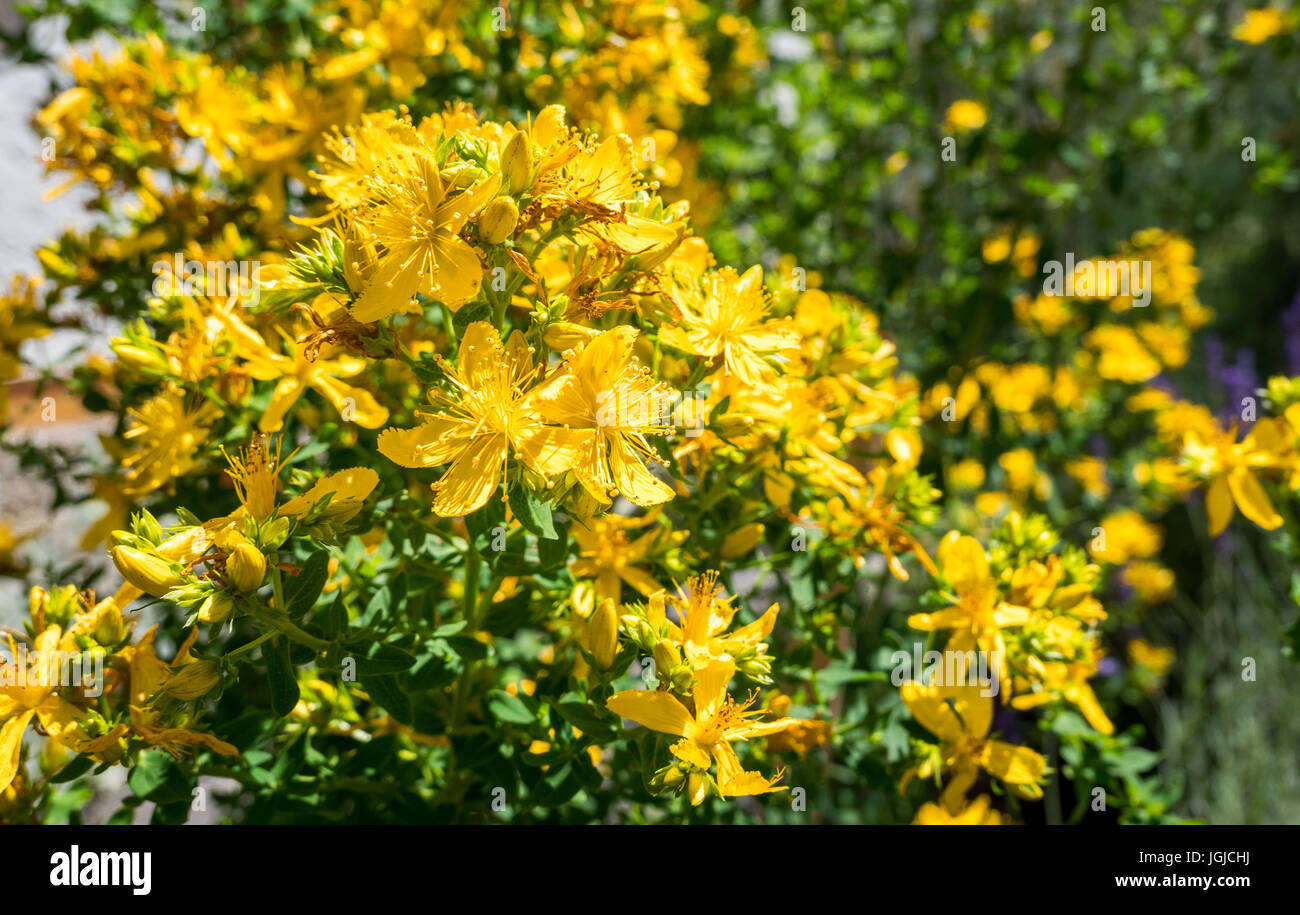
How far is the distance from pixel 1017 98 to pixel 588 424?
287 cm

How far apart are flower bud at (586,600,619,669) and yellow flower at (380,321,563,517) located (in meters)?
0.19

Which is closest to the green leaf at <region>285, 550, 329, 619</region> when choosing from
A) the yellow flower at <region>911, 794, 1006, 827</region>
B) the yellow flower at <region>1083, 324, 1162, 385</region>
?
the yellow flower at <region>911, 794, 1006, 827</region>

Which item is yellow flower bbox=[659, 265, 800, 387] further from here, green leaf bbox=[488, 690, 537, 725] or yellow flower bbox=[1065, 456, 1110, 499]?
yellow flower bbox=[1065, 456, 1110, 499]

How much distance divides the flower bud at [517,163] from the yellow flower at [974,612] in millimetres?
781

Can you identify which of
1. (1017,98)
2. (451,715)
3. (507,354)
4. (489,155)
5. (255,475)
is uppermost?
(1017,98)

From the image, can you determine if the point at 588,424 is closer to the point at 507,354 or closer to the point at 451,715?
the point at 507,354

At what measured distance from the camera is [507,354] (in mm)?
939

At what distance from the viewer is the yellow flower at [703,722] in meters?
0.92

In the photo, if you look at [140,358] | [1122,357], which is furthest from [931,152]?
[140,358]

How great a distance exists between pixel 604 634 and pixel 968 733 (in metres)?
0.63

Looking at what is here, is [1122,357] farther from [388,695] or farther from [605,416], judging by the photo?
[388,695]

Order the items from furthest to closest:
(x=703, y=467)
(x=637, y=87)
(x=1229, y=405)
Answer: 1. (x=1229, y=405)
2. (x=637, y=87)
3. (x=703, y=467)

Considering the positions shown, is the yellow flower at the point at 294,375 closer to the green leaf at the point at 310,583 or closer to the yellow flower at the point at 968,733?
the green leaf at the point at 310,583

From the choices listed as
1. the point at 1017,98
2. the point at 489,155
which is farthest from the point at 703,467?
the point at 1017,98
